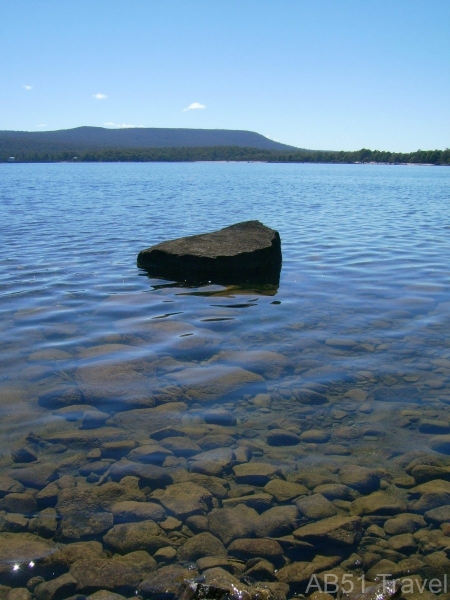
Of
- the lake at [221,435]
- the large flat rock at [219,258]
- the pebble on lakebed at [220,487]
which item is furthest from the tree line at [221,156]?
the pebble on lakebed at [220,487]

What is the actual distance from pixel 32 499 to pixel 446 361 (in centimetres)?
411

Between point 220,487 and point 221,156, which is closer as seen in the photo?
point 220,487

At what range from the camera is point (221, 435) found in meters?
4.39

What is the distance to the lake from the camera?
10.3 feet

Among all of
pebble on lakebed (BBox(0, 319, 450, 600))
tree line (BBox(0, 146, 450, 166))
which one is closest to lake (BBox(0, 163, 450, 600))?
pebble on lakebed (BBox(0, 319, 450, 600))

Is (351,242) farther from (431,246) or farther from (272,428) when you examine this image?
(272,428)

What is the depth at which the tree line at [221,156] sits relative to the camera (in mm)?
132875

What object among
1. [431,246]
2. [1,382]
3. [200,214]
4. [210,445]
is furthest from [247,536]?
[200,214]

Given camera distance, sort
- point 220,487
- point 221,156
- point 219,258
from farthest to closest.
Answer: point 221,156 → point 219,258 → point 220,487

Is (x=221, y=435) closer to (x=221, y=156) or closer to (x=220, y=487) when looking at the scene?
(x=220, y=487)

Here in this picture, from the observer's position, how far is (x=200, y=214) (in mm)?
20469

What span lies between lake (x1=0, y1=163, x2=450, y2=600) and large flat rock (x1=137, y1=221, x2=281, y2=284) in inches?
17.6

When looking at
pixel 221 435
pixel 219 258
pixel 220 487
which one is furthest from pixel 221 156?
pixel 220 487

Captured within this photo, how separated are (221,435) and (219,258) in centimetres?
524
